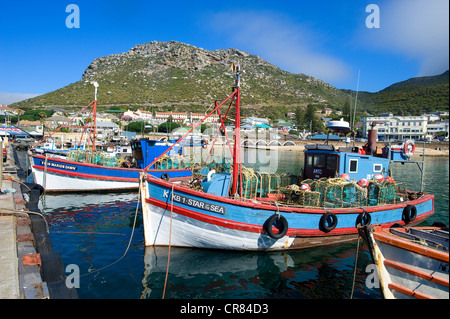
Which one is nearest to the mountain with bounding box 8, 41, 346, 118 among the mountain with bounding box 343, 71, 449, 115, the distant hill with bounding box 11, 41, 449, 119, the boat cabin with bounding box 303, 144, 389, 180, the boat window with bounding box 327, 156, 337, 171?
the distant hill with bounding box 11, 41, 449, 119

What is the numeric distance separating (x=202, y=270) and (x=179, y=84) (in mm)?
146616

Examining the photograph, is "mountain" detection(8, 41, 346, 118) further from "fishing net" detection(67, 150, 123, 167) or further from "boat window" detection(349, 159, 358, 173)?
"boat window" detection(349, 159, 358, 173)

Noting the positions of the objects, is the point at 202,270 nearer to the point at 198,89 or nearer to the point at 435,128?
the point at 435,128

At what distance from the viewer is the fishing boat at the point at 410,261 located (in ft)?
18.0

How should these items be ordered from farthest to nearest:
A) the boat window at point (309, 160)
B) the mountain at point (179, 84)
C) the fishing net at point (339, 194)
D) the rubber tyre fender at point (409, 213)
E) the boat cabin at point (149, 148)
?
the mountain at point (179, 84) → the boat cabin at point (149, 148) → the boat window at point (309, 160) → the rubber tyre fender at point (409, 213) → the fishing net at point (339, 194)

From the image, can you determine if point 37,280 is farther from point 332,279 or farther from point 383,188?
point 383,188

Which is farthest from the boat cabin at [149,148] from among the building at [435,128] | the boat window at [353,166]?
the building at [435,128]

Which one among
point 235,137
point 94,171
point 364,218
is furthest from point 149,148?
point 364,218

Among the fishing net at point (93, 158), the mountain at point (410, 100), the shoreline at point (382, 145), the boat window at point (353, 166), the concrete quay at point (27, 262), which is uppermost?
the mountain at point (410, 100)

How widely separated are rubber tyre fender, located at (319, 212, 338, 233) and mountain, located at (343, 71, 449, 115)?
352 ft

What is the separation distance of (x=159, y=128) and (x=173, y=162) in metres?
63.4

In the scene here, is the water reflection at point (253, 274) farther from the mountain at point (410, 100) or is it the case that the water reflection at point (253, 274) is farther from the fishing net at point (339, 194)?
the mountain at point (410, 100)

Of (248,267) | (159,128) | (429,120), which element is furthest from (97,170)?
(429,120)

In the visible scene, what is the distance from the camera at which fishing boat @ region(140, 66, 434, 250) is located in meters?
9.51
